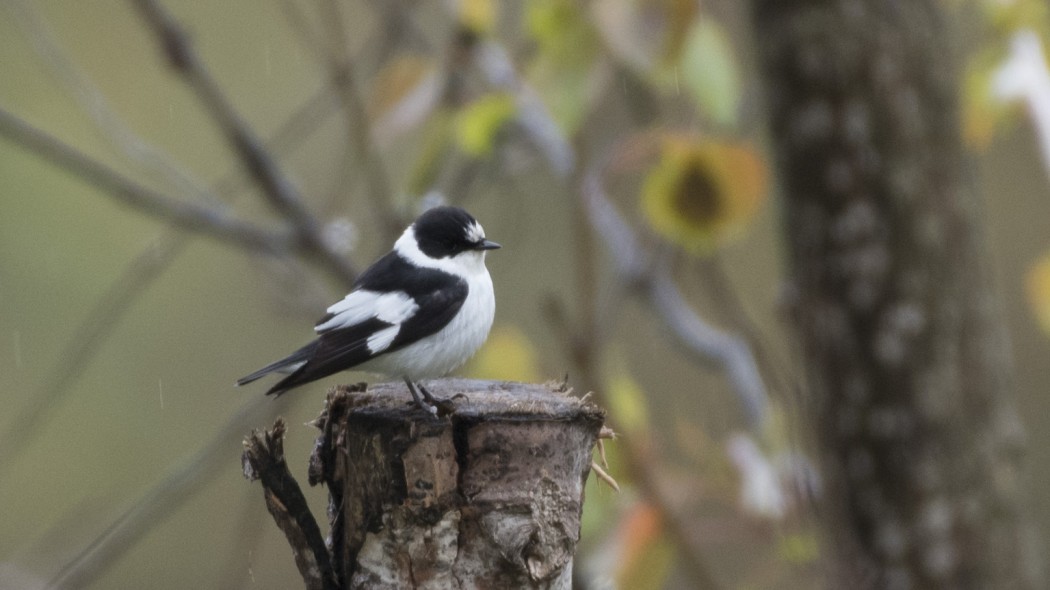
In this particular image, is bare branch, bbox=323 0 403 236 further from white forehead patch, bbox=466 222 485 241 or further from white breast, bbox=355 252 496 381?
white breast, bbox=355 252 496 381

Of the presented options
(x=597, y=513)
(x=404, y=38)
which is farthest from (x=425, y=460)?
(x=404, y=38)

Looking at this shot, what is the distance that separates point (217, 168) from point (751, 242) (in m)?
3.23

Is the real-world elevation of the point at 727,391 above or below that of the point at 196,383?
below

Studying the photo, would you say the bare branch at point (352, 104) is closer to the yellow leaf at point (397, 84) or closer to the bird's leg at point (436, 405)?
the yellow leaf at point (397, 84)

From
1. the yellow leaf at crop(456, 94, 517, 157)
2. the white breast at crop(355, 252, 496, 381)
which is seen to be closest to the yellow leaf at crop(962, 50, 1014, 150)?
the yellow leaf at crop(456, 94, 517, 157)

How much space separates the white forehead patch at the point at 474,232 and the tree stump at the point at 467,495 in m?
0.99

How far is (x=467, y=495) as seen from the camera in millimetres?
1665

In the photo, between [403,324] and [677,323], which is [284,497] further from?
[677,323]

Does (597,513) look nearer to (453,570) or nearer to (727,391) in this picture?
(453,570)

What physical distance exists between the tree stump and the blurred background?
18.6 inches

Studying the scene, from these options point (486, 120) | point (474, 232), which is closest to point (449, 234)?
point (474, 232)

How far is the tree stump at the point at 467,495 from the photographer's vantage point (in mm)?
1647

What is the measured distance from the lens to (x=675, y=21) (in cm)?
220

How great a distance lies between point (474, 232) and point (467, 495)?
1.13 m
